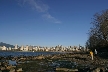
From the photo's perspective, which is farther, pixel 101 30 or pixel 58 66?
pixel 101 30

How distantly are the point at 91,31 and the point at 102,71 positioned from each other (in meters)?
59.2

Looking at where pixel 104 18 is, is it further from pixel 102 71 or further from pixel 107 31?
pixel 102 71

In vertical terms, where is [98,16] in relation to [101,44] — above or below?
above

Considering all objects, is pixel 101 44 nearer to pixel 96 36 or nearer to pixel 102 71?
pixel 96 36

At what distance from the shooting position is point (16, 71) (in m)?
22.5

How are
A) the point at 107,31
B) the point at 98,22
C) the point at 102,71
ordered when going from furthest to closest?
1. the point at 98,22
2. the point at 107,31
3. the point at 102,71

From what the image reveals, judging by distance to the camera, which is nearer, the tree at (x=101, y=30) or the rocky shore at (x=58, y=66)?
the rocky shore at (x=58, y=66)

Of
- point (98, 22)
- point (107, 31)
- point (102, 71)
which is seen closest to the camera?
point (102, 71)

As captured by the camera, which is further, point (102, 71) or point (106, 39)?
point (106, 39)

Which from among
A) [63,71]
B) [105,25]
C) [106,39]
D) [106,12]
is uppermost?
[106,12]

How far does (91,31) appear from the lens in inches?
3137

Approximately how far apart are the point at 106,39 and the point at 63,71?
55.2m

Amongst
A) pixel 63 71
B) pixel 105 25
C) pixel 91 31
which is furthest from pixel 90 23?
pixel 63 71

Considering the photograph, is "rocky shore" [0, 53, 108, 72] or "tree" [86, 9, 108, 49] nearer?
"rocky shore" [0, 53, 108, 72]
